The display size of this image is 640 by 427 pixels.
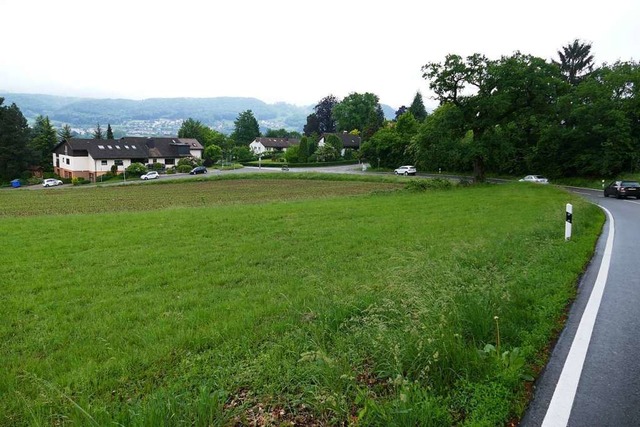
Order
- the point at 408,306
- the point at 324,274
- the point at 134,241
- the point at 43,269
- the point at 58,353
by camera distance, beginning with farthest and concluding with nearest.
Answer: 1. the point at 134,241
2. the point at 43,269
3. the point at 324,274
4. the point at 408,306
5. the point at 58,353

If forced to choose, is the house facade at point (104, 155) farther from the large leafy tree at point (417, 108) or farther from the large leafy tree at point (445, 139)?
the large leafy tree at point (417, 108)

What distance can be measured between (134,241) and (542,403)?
11250mm

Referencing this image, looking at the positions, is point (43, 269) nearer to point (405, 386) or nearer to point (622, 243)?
point (405, 386)

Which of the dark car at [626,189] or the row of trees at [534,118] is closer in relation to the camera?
the dark car at [626,189]

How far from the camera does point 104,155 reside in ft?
226

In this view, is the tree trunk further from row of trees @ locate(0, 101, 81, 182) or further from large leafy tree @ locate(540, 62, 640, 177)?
row of trees @ locate(0, 101, 81, 182)

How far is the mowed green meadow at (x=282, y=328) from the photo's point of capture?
3635 mm

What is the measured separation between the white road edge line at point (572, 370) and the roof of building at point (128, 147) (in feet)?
246

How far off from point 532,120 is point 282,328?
40.5 m

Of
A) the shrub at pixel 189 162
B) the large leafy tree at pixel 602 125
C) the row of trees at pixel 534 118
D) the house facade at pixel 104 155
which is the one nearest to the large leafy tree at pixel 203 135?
the house facade at pixel 104 155

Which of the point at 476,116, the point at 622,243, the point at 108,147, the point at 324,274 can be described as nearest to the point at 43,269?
the point at 324,274

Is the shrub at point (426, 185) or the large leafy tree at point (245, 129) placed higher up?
the large leafy tree at point (245, 129)

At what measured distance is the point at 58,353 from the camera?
16.3 ft

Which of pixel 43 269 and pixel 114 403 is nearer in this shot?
pixel 114 403
